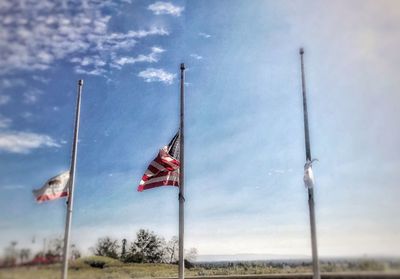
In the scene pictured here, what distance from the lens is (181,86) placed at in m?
18.2

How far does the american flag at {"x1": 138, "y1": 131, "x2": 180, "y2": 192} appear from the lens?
16781 millimetres

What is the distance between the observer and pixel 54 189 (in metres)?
16.3

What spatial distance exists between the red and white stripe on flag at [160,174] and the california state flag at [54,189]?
2.69 meters

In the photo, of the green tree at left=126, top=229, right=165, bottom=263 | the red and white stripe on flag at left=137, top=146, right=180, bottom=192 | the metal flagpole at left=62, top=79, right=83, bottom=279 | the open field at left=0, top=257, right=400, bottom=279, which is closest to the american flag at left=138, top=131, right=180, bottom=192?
the red and white stripe on flag at left=137, top=146, right=180, bottom=192

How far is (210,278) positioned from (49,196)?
699 cm

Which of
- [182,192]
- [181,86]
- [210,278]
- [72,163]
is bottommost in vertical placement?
[210,278]

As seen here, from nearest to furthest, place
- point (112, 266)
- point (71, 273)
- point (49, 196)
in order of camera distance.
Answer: point (49, 196), point (71, 273), point (112, 266)

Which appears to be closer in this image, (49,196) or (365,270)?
(365,270)

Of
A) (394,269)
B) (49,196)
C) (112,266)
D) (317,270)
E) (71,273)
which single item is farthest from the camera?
(112,266)

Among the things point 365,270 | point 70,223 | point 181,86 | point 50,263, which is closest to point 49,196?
point 70,223

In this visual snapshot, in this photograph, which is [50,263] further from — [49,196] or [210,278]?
[210,278]

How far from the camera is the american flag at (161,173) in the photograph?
16781 millimetres

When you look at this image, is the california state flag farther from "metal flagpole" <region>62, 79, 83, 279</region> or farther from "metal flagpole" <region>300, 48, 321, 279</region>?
"metal flagpole" <region>300, 48, 321, 279</region>

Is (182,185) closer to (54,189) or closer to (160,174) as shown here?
(160,174)
